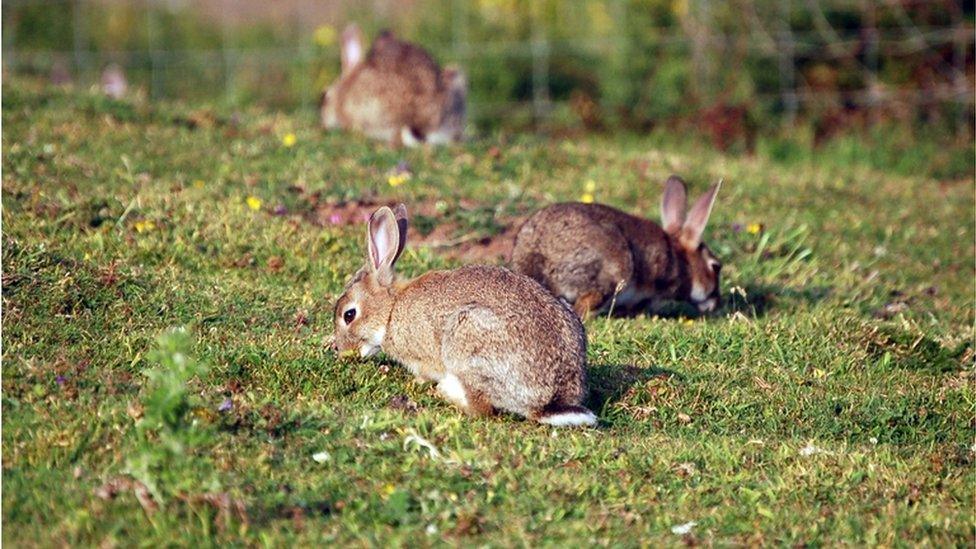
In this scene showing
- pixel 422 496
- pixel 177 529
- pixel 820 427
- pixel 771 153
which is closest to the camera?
pixel 177 529

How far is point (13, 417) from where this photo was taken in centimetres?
532

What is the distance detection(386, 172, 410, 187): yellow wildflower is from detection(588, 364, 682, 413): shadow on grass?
3.43m

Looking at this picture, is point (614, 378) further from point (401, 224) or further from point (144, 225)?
point (144, 225)

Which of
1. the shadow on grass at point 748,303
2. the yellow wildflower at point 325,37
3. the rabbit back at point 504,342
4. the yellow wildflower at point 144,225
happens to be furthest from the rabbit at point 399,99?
the rabbit back at point 504,342

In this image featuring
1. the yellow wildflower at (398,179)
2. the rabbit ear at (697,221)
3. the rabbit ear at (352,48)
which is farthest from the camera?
the rabbit ear at (352,48)

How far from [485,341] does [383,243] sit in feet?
3.66

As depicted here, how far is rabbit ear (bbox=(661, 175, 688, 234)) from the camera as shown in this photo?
30.1 feet

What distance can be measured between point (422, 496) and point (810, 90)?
10.6 metres

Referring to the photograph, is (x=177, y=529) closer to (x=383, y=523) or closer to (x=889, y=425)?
(x=383, y=523)

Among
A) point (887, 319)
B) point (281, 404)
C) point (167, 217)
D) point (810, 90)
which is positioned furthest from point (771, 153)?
point (281, 404)

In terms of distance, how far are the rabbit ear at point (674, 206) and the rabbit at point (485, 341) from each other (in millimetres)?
2984

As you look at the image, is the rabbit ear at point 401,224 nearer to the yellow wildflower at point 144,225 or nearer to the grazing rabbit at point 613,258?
the grazing rabbit at point 613,258

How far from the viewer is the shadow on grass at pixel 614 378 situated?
6.39 m

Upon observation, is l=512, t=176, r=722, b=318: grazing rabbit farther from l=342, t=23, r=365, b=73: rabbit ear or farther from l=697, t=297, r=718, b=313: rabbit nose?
l=342, t=23, r=365, b=73: rabbit ear
